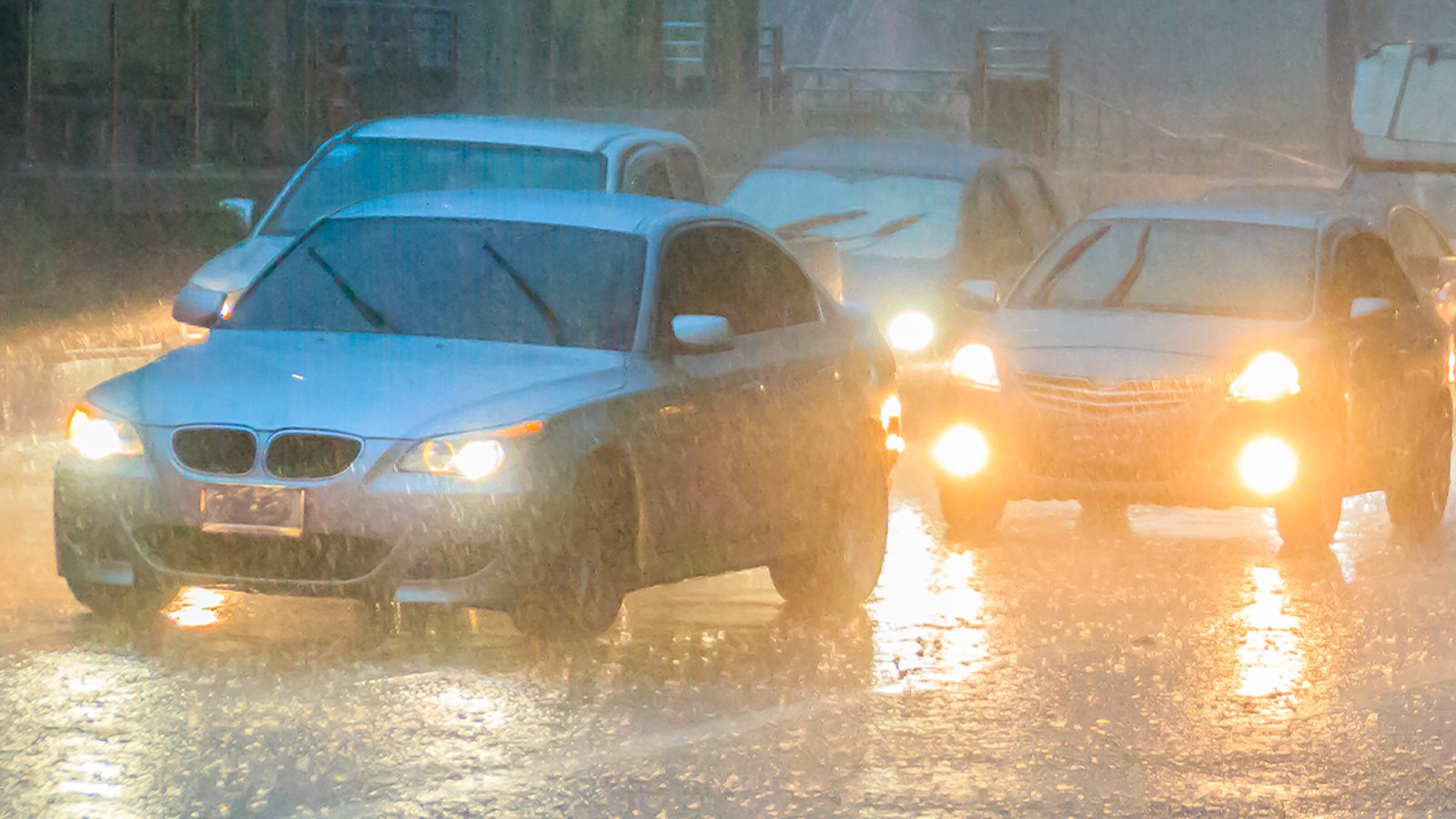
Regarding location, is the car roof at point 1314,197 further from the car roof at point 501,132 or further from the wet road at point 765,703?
the wet road at point 765,703

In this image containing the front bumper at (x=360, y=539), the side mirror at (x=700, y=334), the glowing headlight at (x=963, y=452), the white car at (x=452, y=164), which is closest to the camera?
the front bumper at (x=360, y=539)

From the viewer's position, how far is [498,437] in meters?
8.55

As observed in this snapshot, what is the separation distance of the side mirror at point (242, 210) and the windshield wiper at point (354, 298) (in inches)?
177

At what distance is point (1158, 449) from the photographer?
1179cm

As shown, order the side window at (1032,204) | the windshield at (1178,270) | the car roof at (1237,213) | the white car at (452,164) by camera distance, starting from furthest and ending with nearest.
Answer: the side window at (1032,204)
the white car at (452,164)
the car roof at (1237,213)
the windshield at (1178,270)

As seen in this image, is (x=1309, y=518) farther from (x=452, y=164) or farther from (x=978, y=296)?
(x=452, y=164)

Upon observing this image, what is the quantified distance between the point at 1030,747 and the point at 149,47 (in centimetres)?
2713

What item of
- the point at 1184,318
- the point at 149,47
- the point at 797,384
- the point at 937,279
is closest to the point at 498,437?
the point at 797,384

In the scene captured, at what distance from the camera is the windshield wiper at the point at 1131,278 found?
503 inches

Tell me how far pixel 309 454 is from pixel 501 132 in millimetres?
6904

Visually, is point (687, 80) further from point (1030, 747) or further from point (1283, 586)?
point (1030, 747)

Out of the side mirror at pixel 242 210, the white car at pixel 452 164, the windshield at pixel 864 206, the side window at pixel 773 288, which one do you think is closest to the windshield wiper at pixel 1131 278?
the side window at pixel 773 288

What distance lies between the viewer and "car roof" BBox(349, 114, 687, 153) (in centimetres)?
1512

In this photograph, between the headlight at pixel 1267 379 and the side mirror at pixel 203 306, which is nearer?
the side mirror at pixel 203 306
